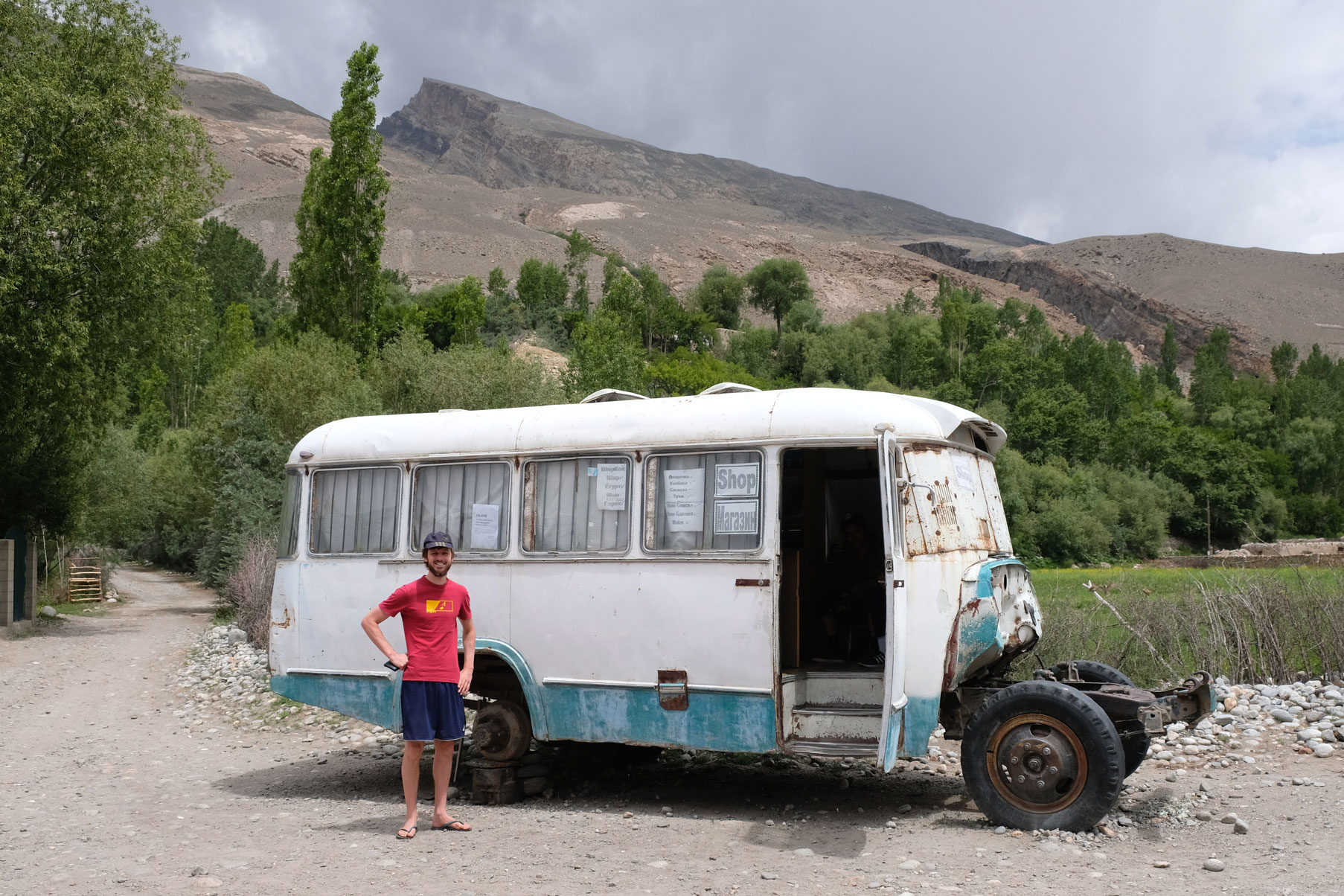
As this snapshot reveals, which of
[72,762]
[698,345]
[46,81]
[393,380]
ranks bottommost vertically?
[72,762]

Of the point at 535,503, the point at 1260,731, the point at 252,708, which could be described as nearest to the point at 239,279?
the point at 252,708

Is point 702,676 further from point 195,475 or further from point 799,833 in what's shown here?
point 195,475

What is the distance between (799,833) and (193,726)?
8.82 metres

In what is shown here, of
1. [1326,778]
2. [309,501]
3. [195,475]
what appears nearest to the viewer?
[1326,778]

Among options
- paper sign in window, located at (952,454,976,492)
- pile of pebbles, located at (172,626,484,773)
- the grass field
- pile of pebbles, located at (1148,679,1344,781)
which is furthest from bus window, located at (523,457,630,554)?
the grass field

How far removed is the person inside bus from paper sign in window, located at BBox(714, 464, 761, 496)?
1.45 metres

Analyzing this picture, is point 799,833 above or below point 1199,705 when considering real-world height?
below

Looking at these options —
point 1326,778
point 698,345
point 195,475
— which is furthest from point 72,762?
point 698,345

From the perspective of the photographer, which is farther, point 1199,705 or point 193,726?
point 193,726

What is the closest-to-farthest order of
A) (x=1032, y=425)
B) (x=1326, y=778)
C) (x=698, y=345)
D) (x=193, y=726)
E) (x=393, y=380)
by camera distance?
(x=1326, y=778) → (x=193, y=726) → (x=393, y=380) → (x=1032, y=425) → (x=698, y=345)

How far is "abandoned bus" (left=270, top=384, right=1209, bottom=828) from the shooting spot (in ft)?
24.8

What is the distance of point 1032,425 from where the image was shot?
88625mm

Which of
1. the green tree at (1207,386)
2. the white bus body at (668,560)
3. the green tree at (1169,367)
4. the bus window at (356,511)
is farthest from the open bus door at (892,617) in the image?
the green tree at (1169,367)

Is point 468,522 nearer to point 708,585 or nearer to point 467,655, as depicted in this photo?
point 467,655
